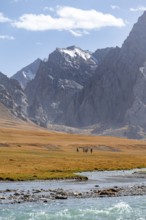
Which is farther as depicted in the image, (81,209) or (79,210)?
(81,209)

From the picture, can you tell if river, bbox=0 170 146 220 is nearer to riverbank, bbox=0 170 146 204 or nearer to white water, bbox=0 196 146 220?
white water, bbox=0 196 146 220

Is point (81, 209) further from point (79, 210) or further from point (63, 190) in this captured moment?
point (63, 190)

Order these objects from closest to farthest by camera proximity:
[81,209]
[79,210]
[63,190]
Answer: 1. [79,210]
2. [81,209]
3. [63,190]

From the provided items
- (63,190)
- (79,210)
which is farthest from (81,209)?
(63,190)

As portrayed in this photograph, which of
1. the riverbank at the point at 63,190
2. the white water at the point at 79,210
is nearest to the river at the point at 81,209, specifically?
the white water at the point at 79,210

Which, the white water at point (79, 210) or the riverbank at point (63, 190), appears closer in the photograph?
the white water at point (79, 210)

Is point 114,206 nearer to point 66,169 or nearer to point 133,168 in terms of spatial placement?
point 66,169

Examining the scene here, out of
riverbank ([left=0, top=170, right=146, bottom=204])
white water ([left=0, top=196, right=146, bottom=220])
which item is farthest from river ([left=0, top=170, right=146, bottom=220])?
riverbank ([left=0, top=170, right=146, bottom=204])

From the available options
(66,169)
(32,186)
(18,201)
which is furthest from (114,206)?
(66,169)

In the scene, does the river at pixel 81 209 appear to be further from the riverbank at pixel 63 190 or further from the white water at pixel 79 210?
the riverbank at pixel 63 190

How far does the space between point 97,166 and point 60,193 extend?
4834 cm

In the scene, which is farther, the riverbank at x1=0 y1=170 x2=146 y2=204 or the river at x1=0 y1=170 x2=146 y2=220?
the riverbank at x1=0 y1=170 x2=146 y2=204

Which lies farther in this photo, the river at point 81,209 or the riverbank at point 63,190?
the riverbank at point 63,190

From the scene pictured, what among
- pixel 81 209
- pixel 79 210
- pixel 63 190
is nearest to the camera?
pixel 79 210
